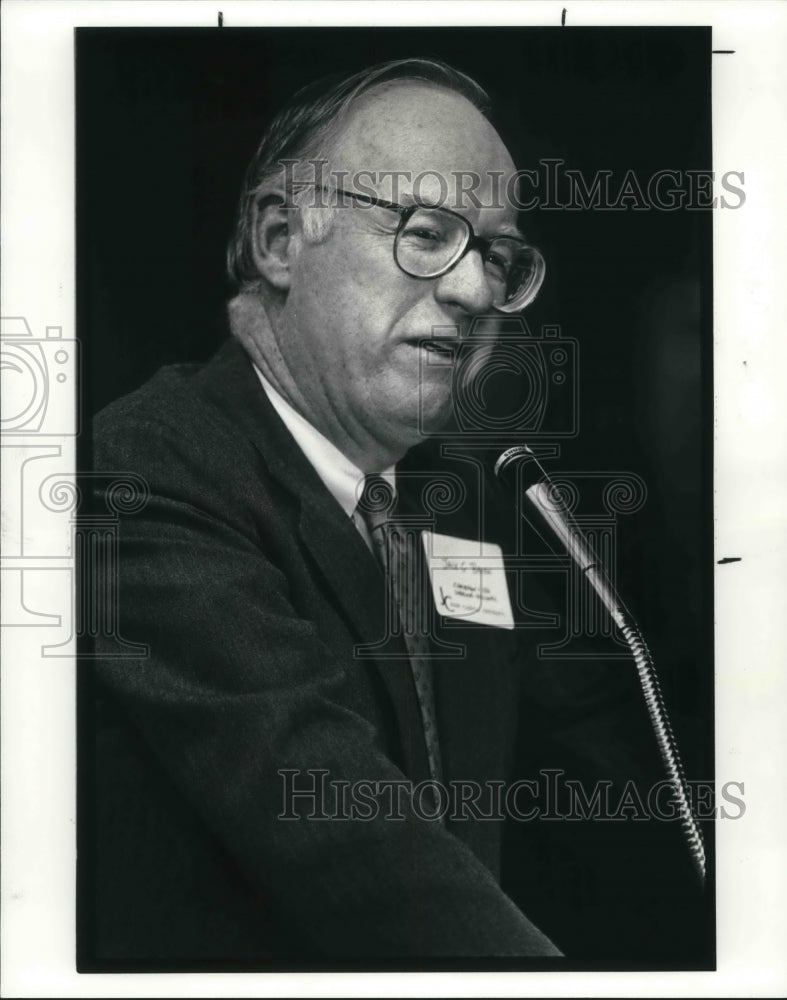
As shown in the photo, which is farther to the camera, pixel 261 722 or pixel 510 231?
pixel 510 231

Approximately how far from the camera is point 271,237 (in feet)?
5.41

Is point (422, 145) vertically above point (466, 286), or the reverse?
point (422, 145)

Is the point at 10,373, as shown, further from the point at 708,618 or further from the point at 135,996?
the point at 708,618

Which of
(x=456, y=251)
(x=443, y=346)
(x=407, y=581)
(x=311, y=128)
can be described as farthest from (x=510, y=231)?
(x=407, y=581)

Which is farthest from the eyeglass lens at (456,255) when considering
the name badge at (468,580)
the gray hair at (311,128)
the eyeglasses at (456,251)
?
the name badge at (468,580)

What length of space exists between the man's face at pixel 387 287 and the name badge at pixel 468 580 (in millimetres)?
172

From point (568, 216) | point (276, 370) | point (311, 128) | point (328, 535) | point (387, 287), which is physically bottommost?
point (328, 535)

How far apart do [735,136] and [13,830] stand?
4.73ft

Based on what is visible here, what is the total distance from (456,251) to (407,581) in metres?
0.47

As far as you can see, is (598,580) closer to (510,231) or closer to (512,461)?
(512,461)

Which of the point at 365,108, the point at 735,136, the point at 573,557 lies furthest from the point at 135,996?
the point at 735,136

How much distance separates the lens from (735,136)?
5.56 ft

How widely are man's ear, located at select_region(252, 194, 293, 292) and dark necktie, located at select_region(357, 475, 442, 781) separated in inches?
12.8

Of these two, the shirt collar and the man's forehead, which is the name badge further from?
the man's forehead
